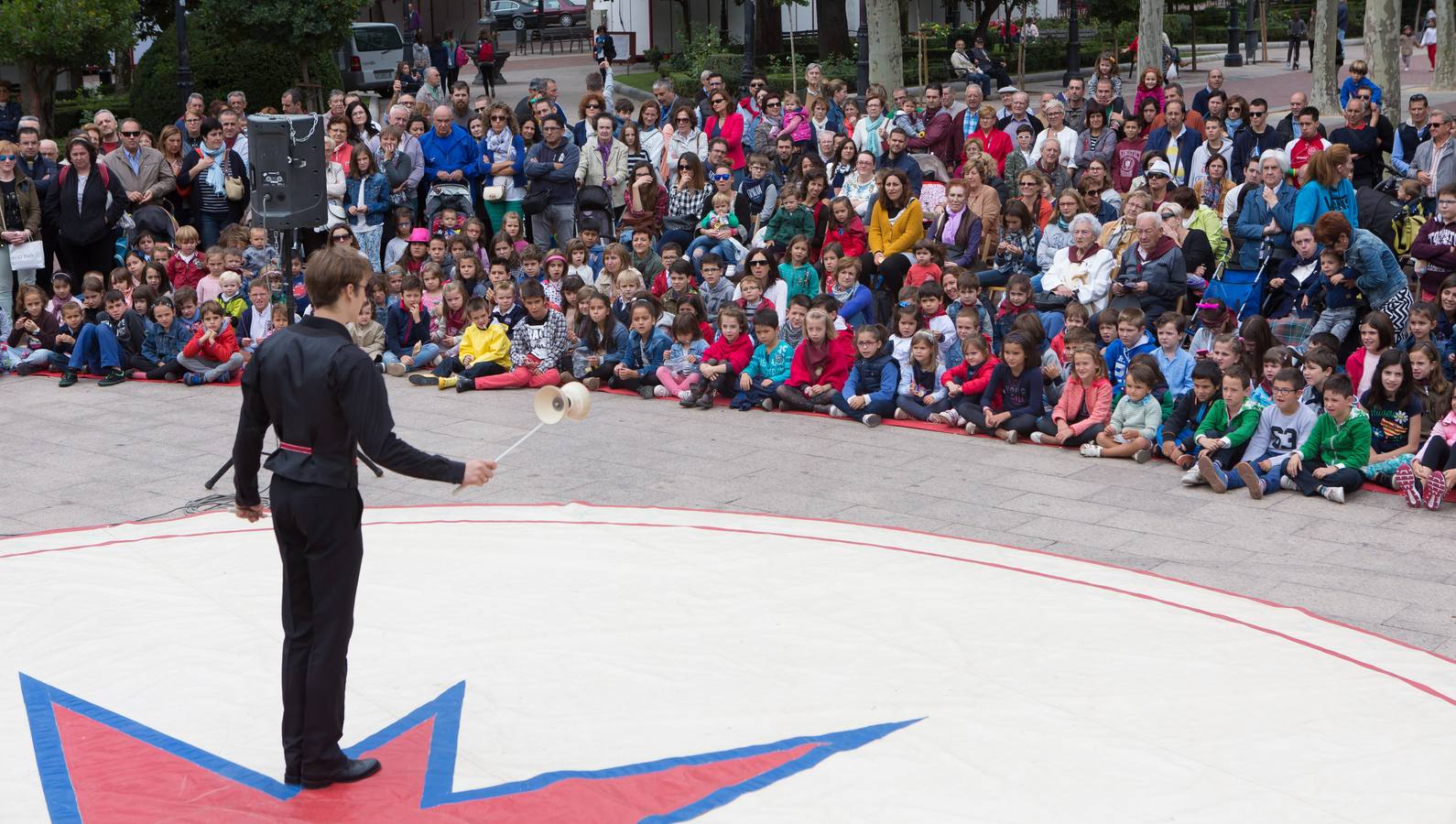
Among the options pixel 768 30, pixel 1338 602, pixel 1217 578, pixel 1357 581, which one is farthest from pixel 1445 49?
pixel 1338 602

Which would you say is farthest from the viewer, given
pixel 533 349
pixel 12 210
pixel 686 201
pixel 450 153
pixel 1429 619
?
pixel 450 153

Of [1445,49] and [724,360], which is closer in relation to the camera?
[724,360]

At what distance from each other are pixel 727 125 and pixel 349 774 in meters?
10.3

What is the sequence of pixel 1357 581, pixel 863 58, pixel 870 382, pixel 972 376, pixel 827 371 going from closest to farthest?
pixel 1357 581
pixel 972 376
pixel 870 382
pixel 827 371
pixel 863 58

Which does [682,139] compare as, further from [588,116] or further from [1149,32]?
[1149,32]

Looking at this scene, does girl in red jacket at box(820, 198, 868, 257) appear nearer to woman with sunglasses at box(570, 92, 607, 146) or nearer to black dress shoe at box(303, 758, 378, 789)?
woman with sunglasses at box(570, 92, 607, 146)

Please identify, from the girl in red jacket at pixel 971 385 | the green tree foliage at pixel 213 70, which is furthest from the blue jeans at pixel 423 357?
the green tree foliage at pixel 213 70

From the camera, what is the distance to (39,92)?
2148cm

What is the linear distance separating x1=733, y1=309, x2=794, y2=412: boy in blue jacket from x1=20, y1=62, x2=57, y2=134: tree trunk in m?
14.6

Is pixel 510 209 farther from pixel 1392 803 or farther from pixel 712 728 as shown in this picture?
pixel 1392 803

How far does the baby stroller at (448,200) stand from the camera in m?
13.6

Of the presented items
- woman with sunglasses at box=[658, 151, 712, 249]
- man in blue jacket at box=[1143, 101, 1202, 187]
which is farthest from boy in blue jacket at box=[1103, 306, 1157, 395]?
woman with sunglasses at box=[658, 151, 712, 249]

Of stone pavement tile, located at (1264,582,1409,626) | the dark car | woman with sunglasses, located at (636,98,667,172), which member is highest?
the dark car

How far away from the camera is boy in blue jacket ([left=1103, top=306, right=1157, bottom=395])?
9516 millimetres
